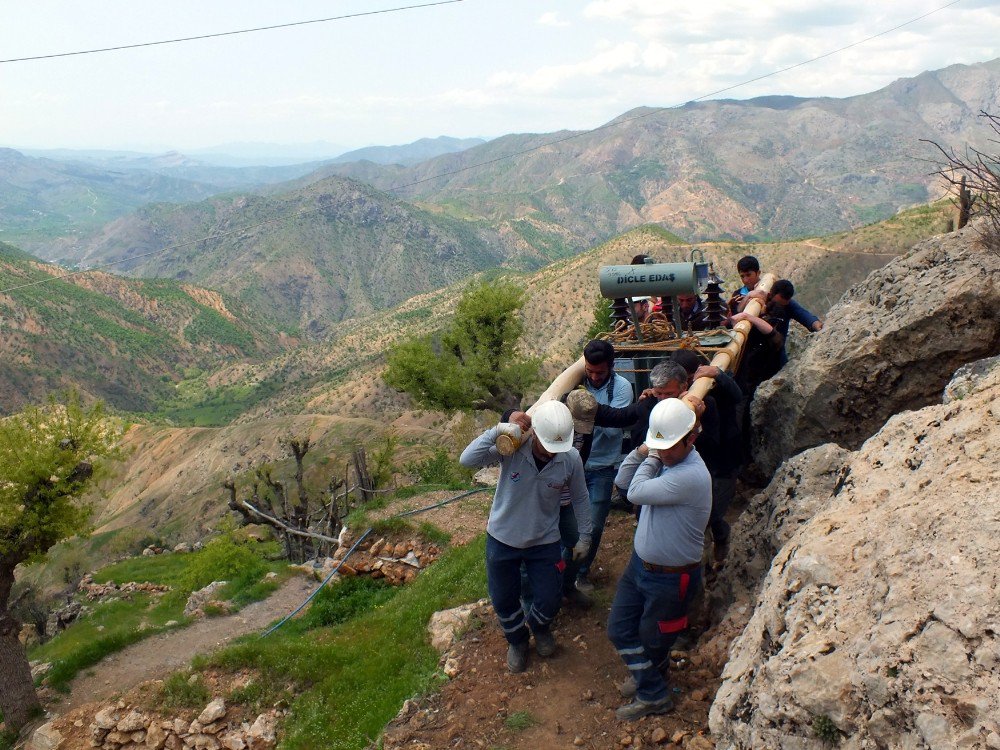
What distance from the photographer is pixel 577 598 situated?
5945mm

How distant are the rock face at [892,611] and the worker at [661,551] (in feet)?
2.29


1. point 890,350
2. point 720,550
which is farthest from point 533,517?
point 890,350

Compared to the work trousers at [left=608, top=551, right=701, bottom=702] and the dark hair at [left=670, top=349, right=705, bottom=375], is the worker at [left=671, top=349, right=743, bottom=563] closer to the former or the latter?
the dark hair at [left=670, top=349, right=705, bottom=375]

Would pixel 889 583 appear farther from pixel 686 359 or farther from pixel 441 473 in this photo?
pixel 441 473

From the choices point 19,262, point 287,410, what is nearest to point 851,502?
point 287,410

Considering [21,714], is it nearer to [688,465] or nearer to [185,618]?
[185,618]

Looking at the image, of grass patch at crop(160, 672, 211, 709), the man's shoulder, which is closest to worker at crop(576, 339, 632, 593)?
the man's shoulder

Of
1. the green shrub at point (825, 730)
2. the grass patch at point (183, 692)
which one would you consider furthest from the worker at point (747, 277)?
the grass patch at point (183, 692)

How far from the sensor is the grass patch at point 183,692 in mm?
7273

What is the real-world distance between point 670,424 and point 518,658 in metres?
2.51

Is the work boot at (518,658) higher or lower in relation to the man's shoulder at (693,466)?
lower

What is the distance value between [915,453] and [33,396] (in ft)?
324

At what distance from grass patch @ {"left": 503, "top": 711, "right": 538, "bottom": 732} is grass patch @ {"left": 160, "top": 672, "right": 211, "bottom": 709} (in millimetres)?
4377

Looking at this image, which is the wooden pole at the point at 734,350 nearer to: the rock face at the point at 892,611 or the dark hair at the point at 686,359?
the dark hair at the point at 686,359
